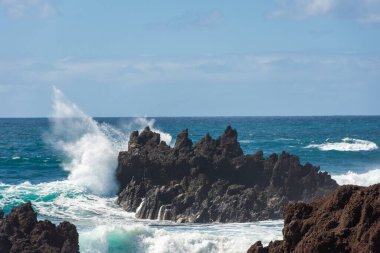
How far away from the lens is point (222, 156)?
1379 inches

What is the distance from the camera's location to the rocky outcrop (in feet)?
102

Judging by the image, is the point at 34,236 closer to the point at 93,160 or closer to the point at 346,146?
the point at 93,160

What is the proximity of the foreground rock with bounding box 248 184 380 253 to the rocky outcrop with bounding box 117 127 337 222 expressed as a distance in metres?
18.9

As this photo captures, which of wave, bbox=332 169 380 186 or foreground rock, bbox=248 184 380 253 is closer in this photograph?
foreground rock, bbox=248 184 380 253

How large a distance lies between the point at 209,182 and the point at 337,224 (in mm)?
21662

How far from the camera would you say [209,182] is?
32.7m

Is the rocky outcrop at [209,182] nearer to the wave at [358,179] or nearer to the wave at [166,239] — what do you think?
the wave at [166,239]

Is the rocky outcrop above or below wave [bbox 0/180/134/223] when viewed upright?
above

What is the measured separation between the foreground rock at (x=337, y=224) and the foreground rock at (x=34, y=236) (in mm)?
7796

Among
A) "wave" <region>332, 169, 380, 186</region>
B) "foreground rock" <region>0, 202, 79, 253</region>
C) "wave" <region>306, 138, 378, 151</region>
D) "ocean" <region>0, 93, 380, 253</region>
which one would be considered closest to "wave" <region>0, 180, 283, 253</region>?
"ocean" <region>0, 93, 380, 253</region>

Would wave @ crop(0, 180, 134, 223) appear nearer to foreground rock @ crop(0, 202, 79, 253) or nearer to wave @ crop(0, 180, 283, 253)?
wave @ crop(0, 180, 283, 253)

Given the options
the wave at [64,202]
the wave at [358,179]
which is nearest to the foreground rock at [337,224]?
the wave at [64,202]

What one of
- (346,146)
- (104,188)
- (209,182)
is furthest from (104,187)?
(346,146)

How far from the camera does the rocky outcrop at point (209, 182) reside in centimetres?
3122
